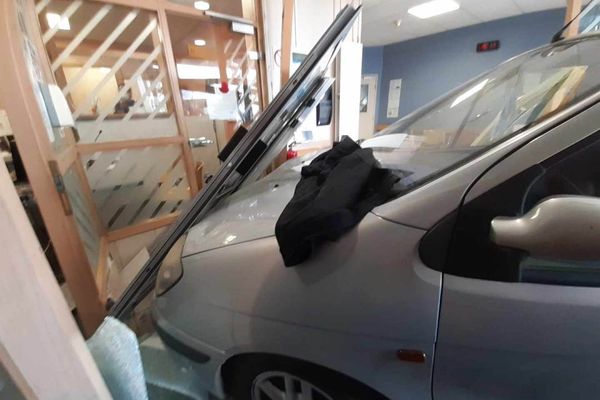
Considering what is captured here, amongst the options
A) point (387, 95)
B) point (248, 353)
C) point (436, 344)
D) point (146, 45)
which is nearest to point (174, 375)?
point (248, 353)

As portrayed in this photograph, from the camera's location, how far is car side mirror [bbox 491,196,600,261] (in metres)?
0.49

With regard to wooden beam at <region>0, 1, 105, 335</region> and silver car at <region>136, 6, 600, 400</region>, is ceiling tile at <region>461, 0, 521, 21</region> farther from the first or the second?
wooden beam at <region>0, 1, 105, 335</region>

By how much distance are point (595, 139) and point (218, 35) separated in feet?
12.3

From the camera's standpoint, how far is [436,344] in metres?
0.63

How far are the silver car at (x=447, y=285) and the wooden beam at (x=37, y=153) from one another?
796mm

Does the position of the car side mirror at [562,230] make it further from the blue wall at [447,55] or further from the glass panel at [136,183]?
the blue wall at [447,55]

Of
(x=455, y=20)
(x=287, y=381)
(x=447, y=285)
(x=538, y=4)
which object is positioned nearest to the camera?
(x=447, y=285)

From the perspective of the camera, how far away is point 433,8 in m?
4.27

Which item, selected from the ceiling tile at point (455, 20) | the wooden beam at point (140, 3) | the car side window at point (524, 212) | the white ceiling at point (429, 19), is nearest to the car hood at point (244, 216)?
the car side window at point (524, 212)

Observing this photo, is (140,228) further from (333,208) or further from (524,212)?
(524,212)

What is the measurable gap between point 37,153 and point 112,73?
1703 millimetres

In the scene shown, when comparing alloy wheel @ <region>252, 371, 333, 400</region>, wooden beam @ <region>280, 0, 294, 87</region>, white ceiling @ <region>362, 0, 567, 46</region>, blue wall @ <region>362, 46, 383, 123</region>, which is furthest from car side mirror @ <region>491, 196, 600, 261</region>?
blue wall @ <region>362, 46, 383, 123</region>

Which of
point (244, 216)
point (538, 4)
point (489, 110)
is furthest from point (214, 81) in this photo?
point (538, 4)

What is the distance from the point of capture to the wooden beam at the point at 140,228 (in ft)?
8.12
